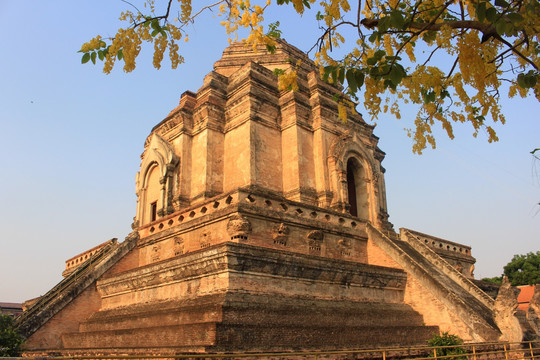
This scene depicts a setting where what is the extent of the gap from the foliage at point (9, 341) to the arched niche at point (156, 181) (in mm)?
6665

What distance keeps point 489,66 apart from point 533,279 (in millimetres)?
43866

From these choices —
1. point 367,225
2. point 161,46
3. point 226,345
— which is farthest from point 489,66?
point 367,225

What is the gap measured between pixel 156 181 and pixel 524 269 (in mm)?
40167

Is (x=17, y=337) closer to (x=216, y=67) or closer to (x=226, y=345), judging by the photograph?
(x=226, y=345)

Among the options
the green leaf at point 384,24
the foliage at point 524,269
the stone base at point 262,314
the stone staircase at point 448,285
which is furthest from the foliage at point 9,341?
the foliage at point 524,269

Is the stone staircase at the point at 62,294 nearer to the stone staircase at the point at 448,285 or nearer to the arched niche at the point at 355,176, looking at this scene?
the arched niche at the point at 355,176

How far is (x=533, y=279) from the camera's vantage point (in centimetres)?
4362

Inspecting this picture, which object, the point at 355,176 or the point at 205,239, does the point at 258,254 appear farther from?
the point at 355,176

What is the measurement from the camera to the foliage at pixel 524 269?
43.9 m

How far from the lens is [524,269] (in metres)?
45.4

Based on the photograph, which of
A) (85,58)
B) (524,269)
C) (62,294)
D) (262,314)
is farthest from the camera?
(524,269)

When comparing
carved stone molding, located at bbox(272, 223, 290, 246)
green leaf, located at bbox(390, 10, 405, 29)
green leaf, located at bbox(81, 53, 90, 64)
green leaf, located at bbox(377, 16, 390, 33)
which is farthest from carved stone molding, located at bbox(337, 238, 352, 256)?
green leaf, located at bbox(81, 53, 90, 64)

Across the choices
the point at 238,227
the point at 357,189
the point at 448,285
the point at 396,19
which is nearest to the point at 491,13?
the point at 396,19

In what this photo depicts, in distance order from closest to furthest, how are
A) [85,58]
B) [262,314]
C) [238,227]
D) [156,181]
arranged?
[85,58], [262,314], [238,227], [156,181]
